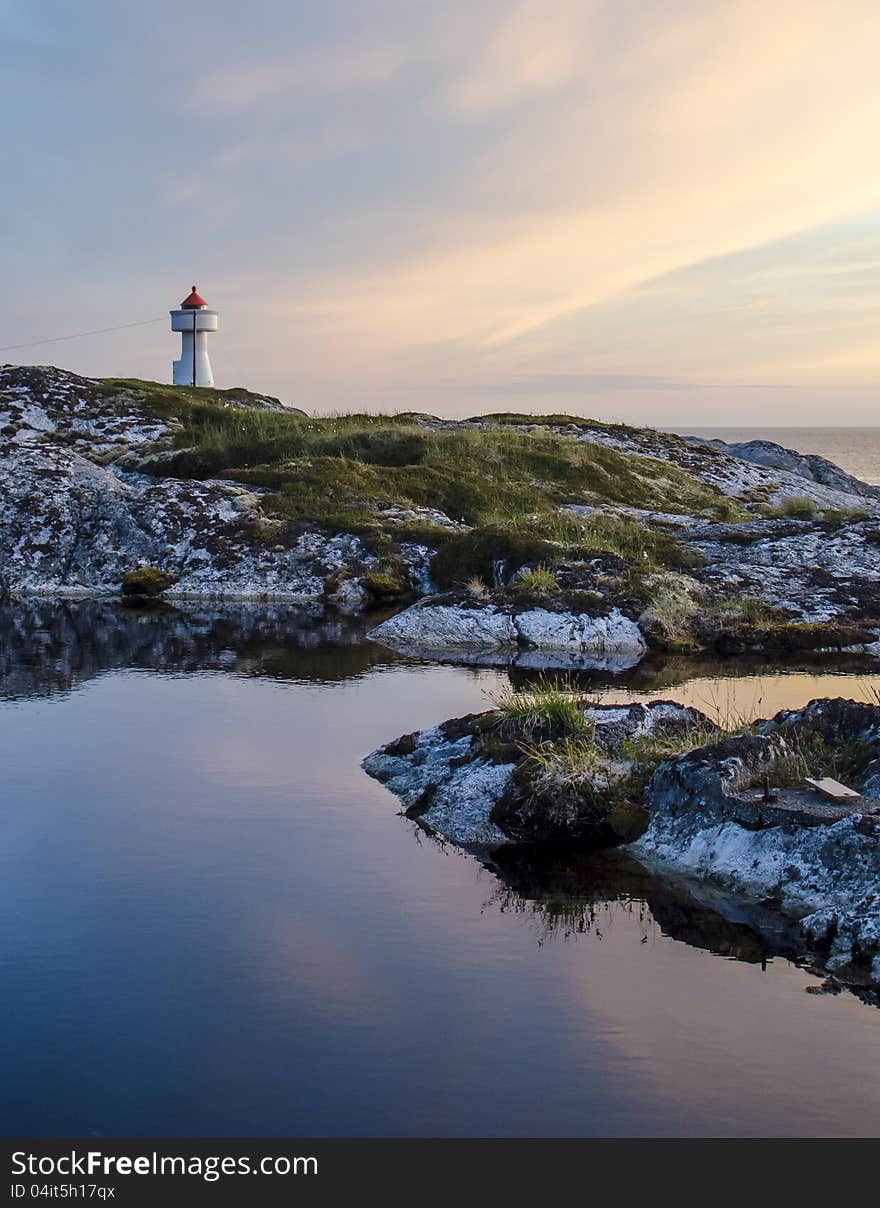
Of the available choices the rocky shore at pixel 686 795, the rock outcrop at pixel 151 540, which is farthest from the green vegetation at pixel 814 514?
the rocky shore at pixel 686 795

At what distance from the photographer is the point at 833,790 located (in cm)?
1395

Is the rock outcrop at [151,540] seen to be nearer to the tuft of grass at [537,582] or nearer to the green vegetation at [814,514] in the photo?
the tuft of grass at [537,582]

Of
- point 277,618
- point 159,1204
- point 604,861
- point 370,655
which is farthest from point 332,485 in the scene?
point 159,1204

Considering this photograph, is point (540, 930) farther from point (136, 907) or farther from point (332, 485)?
point (332, 485)

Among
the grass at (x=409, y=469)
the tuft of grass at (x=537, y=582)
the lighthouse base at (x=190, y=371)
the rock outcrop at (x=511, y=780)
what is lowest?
the rock outcrop at (x=511, y=780)

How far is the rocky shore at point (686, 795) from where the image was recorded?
12656 millimetres

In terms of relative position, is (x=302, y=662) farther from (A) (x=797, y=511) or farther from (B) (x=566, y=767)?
(A) (x=797, y=511)

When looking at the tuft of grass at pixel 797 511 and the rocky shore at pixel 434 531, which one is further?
the tuft of grass at pixel 797 511

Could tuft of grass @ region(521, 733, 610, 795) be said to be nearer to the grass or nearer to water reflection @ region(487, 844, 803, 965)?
water reflection @ region(487, 844, 803, 965)

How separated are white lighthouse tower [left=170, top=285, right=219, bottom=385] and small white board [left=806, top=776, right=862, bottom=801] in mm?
75944

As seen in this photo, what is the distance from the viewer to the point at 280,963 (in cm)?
1123

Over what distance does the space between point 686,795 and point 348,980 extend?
5.56 meters

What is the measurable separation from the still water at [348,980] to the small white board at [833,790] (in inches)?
74.7

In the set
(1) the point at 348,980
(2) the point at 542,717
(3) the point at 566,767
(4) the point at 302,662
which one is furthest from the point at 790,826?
(4) the point at 302,662
